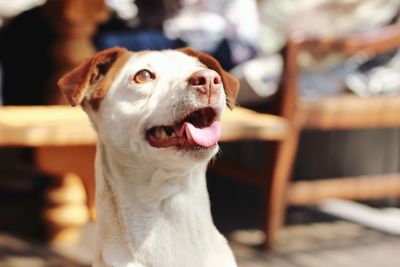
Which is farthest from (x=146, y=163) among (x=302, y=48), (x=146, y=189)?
(x=302, y=48)

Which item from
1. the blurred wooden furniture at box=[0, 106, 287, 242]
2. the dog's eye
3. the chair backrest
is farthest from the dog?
the chair backrest

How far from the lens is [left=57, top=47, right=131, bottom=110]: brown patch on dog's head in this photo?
3.95 feet

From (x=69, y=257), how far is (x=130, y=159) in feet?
4.57

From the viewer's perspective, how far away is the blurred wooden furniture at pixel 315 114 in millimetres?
2508

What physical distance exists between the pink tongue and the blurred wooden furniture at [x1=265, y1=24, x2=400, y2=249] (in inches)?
55.1

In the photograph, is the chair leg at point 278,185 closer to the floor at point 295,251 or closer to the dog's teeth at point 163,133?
the floor at point 295,251

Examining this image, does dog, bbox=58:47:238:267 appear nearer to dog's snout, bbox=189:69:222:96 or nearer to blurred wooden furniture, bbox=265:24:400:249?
dog's snout, bbox=189:69:222:96

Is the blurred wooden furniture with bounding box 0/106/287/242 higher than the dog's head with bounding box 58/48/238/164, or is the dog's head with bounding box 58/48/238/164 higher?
the dog's head with bounding box 58/48/238/164

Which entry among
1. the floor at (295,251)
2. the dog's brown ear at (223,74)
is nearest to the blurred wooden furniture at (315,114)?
the floor at (295,251)

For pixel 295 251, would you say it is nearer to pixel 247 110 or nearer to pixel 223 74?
pixel 247 110

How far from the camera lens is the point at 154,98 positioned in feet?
3.85

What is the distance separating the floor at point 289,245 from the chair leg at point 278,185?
4.3 inches

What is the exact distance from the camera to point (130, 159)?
124 cm

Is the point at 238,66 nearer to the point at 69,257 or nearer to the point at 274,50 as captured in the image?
the point at 274,50
